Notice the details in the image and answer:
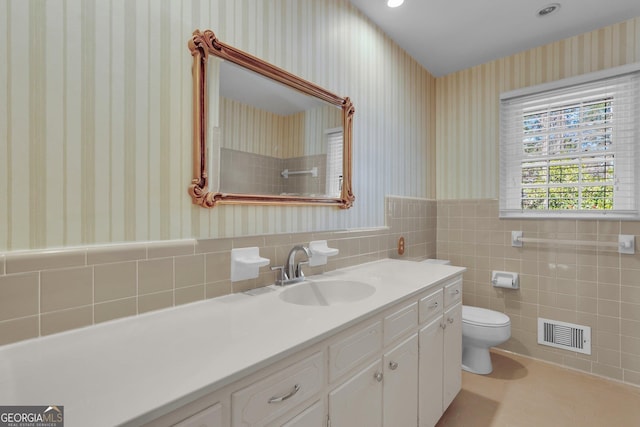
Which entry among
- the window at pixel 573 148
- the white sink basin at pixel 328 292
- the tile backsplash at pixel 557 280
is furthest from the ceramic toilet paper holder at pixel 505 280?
the white sink basin at pixel 328 292

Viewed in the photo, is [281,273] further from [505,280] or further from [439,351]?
[505,280]

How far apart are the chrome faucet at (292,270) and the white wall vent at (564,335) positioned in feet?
7.49

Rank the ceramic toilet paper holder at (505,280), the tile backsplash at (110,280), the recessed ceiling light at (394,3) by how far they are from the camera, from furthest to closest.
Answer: the ceramic toilet paper holder at (505,280), the recessed ceiling light at (394,3), the tile backsplash at (110,280)

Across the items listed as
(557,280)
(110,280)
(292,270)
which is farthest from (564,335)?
(110,280)

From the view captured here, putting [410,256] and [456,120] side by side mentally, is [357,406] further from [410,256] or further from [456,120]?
[456,120]

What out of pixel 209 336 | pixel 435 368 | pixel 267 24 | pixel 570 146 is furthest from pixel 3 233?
pixel 570 146

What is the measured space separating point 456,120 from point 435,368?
2363mm

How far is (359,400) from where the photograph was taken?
1.09 m

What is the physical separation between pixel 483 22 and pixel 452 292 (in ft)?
6.54

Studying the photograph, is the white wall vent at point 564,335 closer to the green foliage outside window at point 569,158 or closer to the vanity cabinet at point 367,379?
the green foliage outside window at point 569,158

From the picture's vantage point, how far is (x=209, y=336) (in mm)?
866

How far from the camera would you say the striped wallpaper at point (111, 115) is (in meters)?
0.84

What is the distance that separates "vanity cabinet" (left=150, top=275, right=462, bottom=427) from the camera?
74cm

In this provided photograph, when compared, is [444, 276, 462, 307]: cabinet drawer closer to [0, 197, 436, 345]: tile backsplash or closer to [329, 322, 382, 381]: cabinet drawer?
[329, 322, 382, 381]: cabinet drawer
